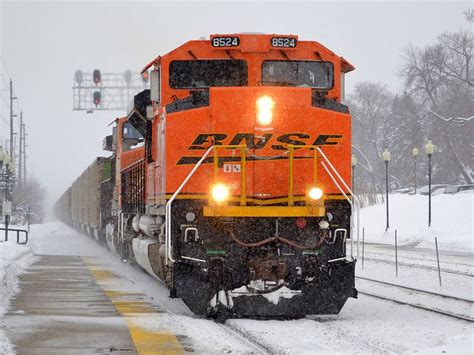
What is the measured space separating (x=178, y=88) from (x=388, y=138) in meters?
81.3

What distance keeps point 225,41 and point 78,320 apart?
14.2 ft

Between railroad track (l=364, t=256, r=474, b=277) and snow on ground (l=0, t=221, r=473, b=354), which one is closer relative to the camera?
snow on ground (l=0, t=221, r=473, b=354)

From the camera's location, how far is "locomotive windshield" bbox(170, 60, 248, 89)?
11727 mm

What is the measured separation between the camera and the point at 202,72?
11.8 m

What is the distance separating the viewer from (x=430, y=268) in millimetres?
20156

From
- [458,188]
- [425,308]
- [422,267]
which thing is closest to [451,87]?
[458,188]

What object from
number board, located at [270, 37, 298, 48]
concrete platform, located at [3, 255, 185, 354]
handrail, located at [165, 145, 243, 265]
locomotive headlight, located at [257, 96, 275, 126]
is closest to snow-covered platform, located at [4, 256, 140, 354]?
concrete platform, located at [3, 255, 185, 354]

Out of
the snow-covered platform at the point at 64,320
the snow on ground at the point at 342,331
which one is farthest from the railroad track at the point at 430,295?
the snow-covered platform at the point at 64,320

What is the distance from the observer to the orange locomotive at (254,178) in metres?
10.6

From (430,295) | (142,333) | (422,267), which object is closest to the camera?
(142,333)

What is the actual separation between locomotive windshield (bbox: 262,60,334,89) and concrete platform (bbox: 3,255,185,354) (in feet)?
12.1

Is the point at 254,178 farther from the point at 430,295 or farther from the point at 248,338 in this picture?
the point at 430,295

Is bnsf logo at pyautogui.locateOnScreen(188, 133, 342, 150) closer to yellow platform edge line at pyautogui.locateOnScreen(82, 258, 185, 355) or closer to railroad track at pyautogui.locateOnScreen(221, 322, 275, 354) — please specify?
railroad track at pyautogui.locateOnScreen(221, 322, 275, 354)

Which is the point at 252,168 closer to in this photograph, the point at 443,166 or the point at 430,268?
the point at 430,268
